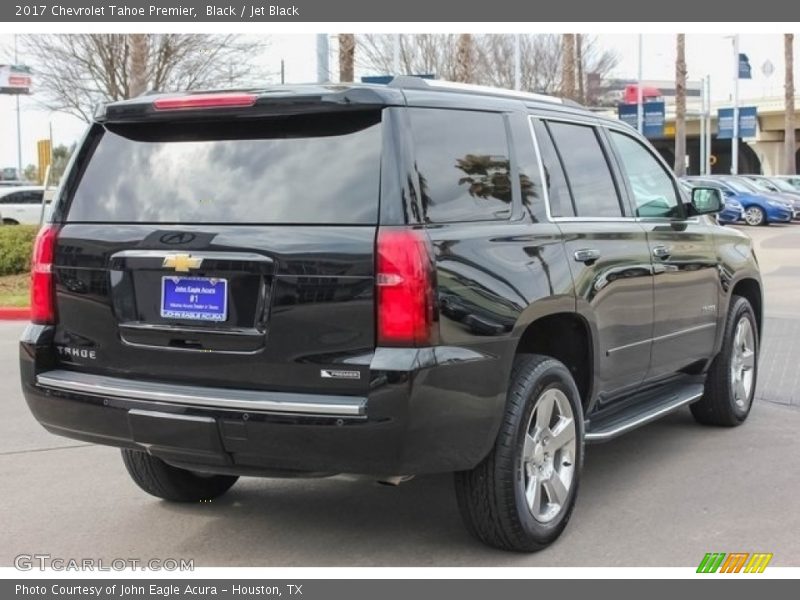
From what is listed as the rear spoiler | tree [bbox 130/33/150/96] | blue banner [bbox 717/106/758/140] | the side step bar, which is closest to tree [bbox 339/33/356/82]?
tree [bbox 130/33/150/96]

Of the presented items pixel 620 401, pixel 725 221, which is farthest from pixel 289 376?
pixel 725 221

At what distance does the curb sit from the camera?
13.4m

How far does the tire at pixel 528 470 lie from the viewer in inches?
166

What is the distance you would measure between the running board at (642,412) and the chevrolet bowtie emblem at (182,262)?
207 cm

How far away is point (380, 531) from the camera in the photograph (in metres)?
4.79

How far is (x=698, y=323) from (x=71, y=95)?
57.7ft

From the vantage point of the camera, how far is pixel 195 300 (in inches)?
160

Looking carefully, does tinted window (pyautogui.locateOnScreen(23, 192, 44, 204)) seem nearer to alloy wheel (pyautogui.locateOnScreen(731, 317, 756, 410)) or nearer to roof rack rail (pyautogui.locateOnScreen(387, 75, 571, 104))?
alloy wheel (pyautogui.locateOnScreen(731, 317, 756, 410))

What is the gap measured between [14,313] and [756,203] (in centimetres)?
2305

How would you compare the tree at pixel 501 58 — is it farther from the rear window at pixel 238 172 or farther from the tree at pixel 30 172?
the tree at pixel 30 172

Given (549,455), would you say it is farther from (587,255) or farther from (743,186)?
(743,186)

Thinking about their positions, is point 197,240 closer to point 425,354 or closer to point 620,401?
point 425,354

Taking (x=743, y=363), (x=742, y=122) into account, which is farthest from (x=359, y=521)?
(x=742, y=122)

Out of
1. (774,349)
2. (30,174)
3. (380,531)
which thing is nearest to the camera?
(380,531)
